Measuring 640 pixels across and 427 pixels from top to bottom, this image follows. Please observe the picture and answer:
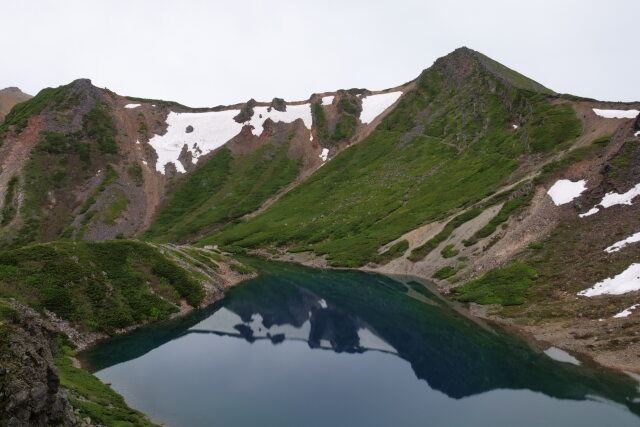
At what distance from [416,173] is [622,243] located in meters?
95.7

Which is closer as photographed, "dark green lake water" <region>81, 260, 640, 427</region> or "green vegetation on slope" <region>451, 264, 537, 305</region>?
"dark green lake water" <region>81, 260, 640, 427</region>

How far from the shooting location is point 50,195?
506ft

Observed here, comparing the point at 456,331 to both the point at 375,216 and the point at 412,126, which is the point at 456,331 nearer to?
the point at 375,216

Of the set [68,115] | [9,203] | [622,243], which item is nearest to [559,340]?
[622,243]

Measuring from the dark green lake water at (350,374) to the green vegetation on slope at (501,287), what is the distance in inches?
234

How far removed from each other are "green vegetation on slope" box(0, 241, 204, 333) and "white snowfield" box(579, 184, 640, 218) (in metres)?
68.8

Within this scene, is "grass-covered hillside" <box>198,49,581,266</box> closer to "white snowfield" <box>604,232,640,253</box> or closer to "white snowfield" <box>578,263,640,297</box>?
"white snowfield" <box>604,232,640,253</box>

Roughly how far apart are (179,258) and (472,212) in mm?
65303

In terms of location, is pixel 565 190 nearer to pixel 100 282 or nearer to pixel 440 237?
pixel 440 237

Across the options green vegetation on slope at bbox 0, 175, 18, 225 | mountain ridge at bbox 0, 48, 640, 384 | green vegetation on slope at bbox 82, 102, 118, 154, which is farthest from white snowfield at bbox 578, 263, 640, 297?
green vegetation on slope at bbox 82, 102, 118, 154

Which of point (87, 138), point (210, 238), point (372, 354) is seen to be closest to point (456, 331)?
point (372, 354)

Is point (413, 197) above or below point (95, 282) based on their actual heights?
above

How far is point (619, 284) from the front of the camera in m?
57.5

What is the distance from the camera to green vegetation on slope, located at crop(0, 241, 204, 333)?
5450 cm
